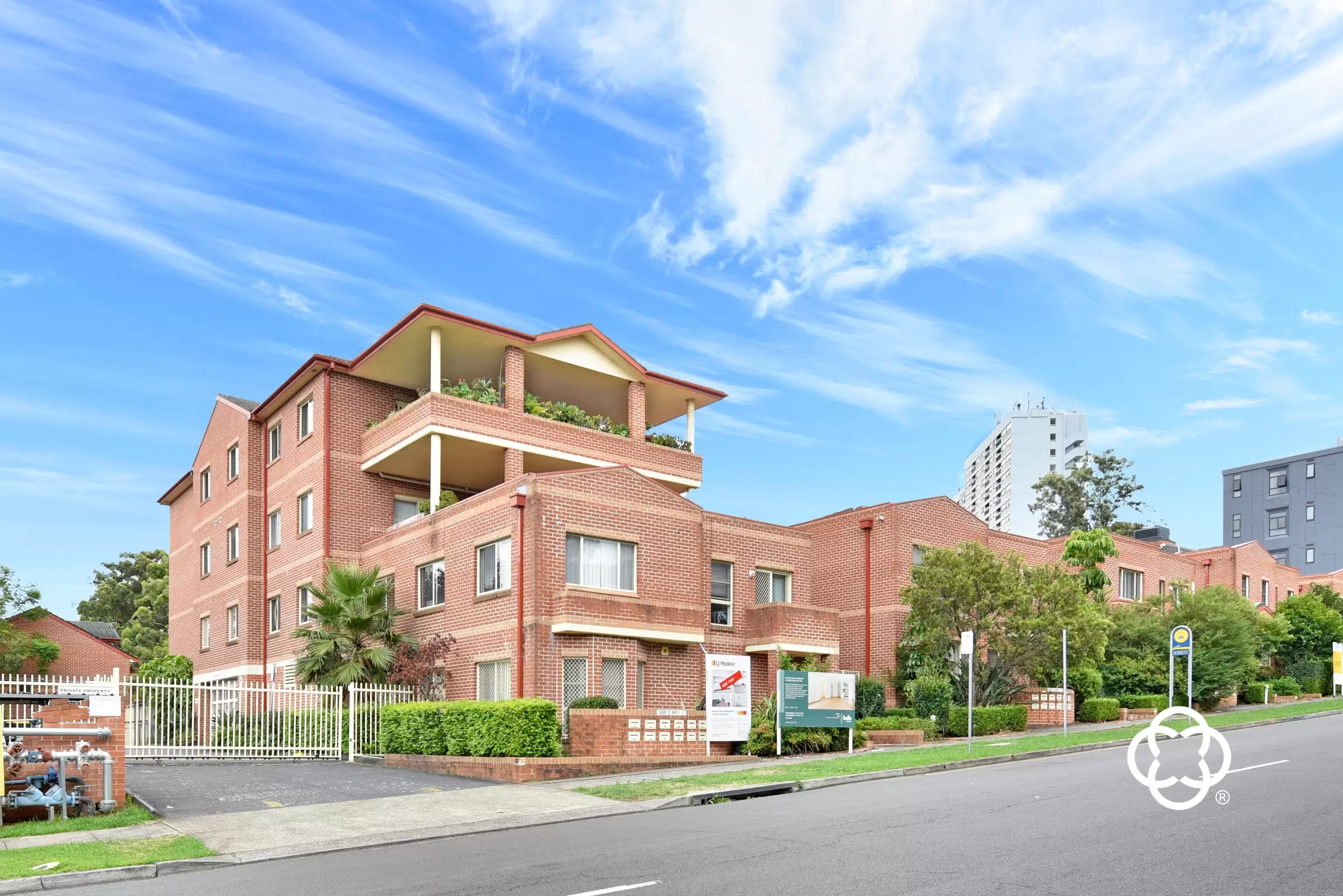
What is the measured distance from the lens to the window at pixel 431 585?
101 ft

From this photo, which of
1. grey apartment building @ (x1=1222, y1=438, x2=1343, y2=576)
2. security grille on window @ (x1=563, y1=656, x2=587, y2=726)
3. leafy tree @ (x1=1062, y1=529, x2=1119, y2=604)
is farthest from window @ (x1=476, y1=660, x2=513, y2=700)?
grey apartment building @ (x1=1222, y1=438, x2=1343, y2=576)

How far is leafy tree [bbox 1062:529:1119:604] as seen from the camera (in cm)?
4225

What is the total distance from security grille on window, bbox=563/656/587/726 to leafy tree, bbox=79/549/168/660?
4631cm

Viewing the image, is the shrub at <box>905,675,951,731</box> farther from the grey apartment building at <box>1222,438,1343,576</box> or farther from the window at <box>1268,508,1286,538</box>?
the window at <box>1268,508,1286,538</box>

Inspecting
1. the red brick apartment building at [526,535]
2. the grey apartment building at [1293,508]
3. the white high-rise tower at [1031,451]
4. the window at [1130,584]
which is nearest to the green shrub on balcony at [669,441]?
the red brick apartment building at [526,535]

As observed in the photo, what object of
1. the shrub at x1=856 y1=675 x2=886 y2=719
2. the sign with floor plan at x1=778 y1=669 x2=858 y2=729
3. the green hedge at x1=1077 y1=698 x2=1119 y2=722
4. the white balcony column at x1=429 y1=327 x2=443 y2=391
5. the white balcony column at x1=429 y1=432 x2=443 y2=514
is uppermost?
the white balcony column at x1=429 y1=327 x2=443 y2=391

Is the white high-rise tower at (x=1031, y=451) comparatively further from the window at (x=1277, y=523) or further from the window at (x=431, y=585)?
the window at (x=431, y=585)

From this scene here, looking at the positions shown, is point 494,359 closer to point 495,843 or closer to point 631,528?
point 631,528

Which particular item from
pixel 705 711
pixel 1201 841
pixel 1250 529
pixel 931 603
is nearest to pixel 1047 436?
pixel 1250 529

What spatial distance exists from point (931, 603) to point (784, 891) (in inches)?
937

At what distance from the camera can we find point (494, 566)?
2834 centimetres

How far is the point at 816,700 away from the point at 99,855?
53.2 ft

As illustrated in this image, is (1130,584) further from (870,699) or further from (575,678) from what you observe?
(575,678)

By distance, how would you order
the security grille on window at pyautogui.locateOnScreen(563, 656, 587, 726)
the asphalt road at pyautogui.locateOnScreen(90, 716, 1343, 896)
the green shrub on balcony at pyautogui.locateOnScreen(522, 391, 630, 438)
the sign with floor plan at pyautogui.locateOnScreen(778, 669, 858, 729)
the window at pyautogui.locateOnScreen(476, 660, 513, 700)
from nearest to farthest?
the asphalt road at pyautogui.locateOnScreen(90, 716, 1343, 896) → the sign with floor plan at pyautogui.locateOnScreen(778, 669, 858, 729) → the security grille on window at pyautogui.locateOnScreen(563, 656, 587, 726) → the window at pyautogui.locateOnScreen(476, 660, 513, 700) → the green shrub on balcony at pyautogui.locateOnScreen(522, 391, 630, 438)
